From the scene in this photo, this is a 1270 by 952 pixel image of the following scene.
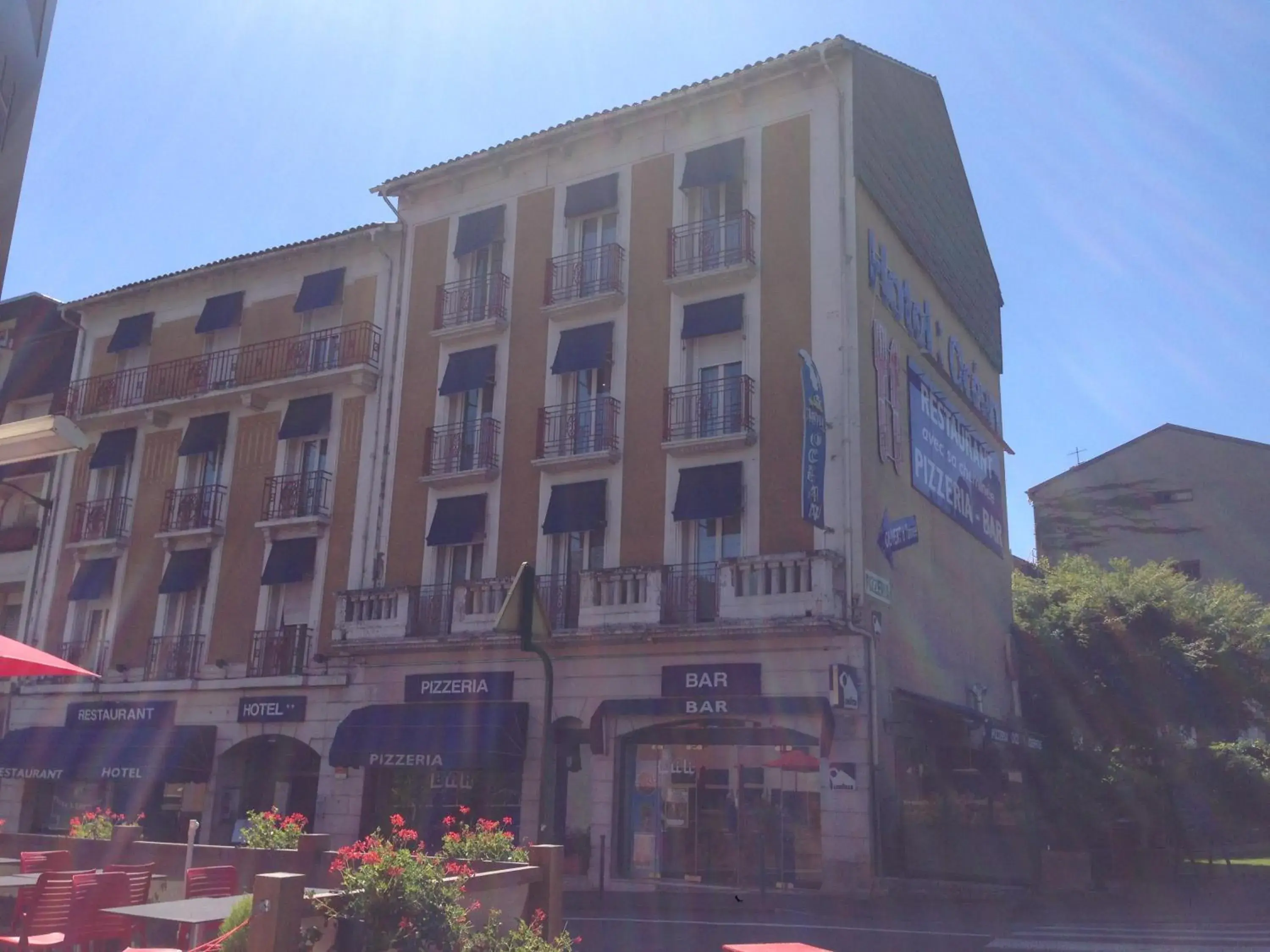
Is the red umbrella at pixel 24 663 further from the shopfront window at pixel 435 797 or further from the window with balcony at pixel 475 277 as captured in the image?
the window with balcony at pixel 475 277

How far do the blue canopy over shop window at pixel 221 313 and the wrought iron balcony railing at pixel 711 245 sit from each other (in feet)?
36.8

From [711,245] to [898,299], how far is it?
4237 millimetres

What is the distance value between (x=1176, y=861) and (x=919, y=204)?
51.5 ft

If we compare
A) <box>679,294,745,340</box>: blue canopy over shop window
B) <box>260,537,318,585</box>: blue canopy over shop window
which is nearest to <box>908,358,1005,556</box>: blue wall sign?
<box>679,294,745,340</box>: blue canopy over shop window

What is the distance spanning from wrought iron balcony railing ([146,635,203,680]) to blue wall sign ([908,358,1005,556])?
1607 centimetres

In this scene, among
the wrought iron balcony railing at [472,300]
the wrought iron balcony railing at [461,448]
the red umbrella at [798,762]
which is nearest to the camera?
the red umbrella at [798,762]

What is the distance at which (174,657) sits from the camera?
25.9m

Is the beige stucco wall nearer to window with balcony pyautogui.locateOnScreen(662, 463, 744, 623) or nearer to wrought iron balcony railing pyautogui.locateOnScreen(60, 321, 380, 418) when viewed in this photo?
window with balcony pyautogui.locateOnScreen(662, 463, 744, 623)

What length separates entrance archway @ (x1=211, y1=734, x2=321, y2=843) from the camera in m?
24.1

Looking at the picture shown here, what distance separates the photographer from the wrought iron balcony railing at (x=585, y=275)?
2331 cm

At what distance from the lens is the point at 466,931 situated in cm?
718

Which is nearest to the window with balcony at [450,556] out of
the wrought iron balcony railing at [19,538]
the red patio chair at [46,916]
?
the wrought iron balcony railing at [19,538]

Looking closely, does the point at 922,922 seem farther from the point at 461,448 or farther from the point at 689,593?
the point at 461,448

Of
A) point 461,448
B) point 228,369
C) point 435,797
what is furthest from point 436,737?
point 228,369
